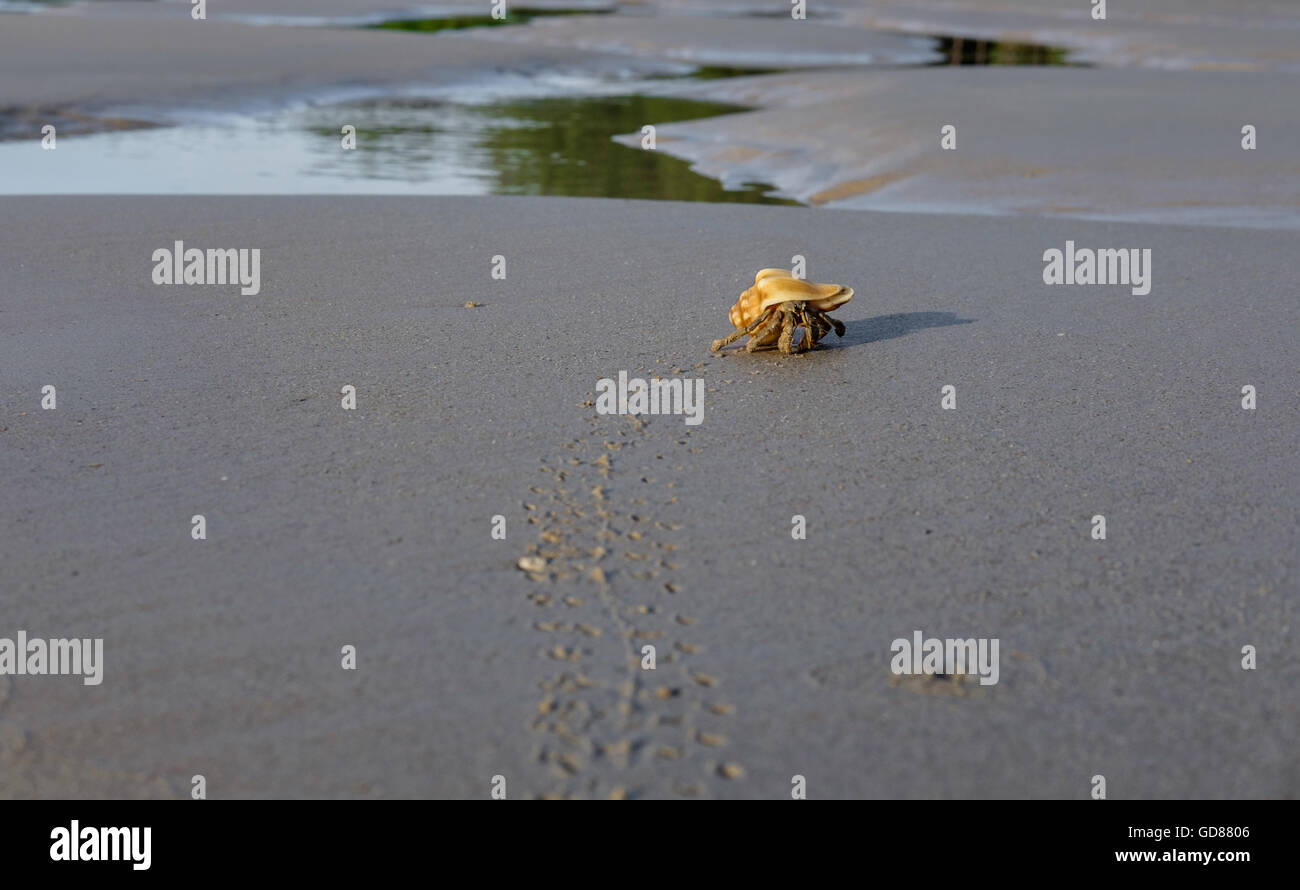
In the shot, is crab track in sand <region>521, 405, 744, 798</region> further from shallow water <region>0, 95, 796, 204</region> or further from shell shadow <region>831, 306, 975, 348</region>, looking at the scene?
shallow water <region>0, 95, 796, 204</region>

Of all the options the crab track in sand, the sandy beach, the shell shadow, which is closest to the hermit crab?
the sandy beach

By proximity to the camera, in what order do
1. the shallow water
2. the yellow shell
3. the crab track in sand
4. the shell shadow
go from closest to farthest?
the crab track in sand, the yellow shell, the shell shadow, the shallow water

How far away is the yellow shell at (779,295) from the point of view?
4832mm

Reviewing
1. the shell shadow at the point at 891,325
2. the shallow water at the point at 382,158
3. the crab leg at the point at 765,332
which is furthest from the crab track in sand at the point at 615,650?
the shallow water at the point at 382,158

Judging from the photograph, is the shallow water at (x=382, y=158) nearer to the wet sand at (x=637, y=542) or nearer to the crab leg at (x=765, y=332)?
the wet sand at (x=637, y=542)

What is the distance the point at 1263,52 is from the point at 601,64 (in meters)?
10.1

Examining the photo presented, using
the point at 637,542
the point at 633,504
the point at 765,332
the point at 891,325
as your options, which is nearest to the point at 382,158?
the point at 891,325

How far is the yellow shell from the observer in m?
4.83

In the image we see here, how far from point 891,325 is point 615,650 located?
119 inches

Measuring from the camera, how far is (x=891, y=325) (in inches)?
214

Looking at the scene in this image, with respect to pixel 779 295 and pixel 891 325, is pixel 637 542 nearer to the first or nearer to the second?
pixel 779 295

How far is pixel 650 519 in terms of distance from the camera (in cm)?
344

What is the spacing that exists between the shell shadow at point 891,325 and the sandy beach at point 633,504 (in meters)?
0.03
